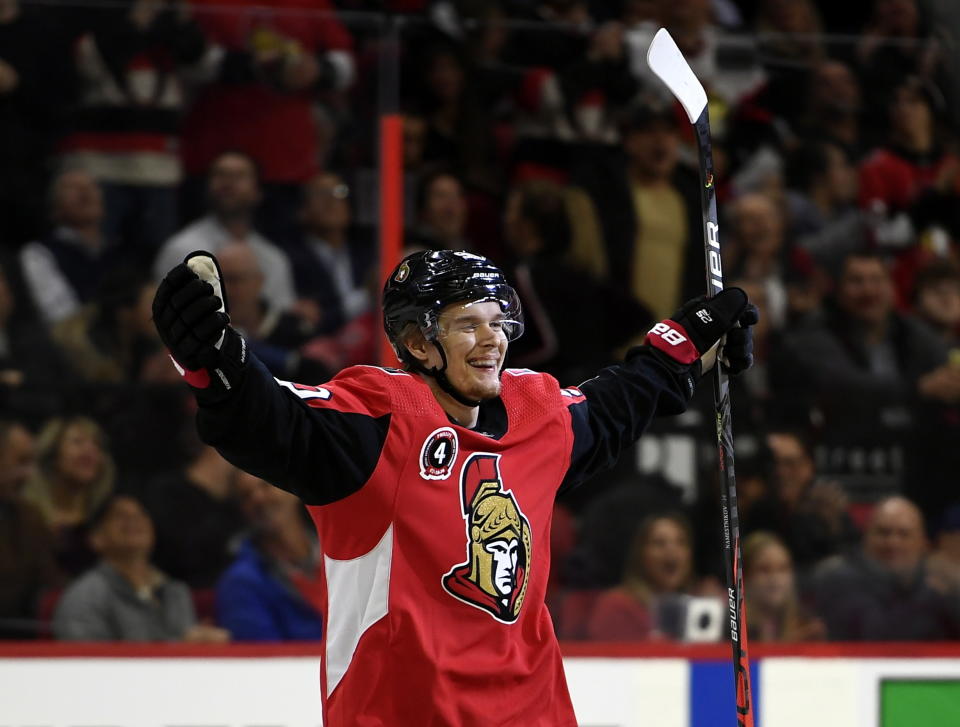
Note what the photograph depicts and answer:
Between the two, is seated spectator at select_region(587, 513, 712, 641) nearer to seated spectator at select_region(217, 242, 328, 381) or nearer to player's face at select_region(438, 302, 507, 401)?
seated spectator at select_region(217, 242, 328, 381)

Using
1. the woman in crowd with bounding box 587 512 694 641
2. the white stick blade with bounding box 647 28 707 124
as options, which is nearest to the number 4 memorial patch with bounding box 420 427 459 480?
the white stick blade with bounding box 647 28 707 124

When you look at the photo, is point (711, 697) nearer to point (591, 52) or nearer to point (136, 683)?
point (136, 683)

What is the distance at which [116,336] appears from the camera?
4.18 metres

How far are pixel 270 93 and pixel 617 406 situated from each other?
196 cm

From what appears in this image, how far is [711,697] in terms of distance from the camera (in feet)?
12.3

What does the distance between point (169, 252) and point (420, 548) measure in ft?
7.03

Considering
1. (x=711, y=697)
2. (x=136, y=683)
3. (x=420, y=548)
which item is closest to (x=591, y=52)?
(x=711, y=697)

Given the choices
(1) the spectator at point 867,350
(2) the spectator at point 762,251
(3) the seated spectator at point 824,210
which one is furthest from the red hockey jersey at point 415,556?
(3) the seated spectator at point 824,210

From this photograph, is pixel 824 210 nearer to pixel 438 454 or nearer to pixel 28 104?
pixel 28 104

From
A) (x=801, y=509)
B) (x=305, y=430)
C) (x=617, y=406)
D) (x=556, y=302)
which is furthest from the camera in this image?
(x=556, y=302)

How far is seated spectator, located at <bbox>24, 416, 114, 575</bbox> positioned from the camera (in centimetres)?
394

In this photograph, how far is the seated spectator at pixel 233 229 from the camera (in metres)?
4.24

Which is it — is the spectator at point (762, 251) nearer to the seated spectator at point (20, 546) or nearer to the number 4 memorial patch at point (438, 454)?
the seated spectator at point (20, 546)

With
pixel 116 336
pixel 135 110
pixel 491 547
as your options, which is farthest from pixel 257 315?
pixel 491 547
